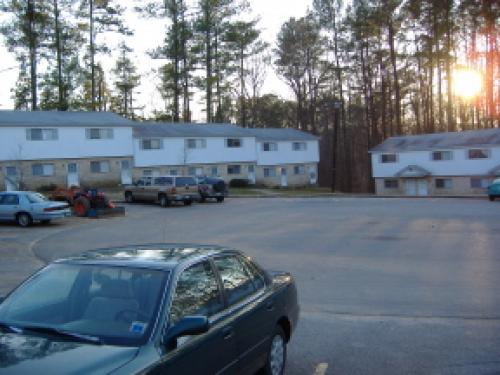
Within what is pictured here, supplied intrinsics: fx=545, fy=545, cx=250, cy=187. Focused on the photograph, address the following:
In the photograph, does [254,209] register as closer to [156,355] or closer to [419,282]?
[419,282]

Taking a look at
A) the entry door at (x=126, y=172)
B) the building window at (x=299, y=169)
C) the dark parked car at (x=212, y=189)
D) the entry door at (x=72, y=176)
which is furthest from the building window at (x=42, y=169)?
the building window at (x=299, y=169)

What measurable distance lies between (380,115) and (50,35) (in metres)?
37.8

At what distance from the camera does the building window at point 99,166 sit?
43719 mm

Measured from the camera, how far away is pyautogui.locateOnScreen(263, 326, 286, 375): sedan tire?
17.7 ft

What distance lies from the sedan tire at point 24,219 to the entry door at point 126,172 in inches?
874

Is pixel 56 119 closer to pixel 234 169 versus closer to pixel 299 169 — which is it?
pixel 234 169

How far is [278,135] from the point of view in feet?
197

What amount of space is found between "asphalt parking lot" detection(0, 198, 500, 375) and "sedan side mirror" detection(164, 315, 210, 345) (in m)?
2.57

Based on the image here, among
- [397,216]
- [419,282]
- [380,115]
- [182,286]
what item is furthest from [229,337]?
[380,115]

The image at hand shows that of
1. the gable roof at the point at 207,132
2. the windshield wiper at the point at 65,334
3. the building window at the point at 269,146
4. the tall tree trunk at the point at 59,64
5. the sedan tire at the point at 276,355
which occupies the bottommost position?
the sedan tire at the point at 276,355

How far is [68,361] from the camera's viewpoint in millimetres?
3404

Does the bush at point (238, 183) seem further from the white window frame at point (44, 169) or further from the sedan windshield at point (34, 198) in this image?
the sedan windshield at point (34, 198)

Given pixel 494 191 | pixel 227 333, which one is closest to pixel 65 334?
pixel 227 333

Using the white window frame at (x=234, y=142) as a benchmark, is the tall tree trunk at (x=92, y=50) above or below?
above
